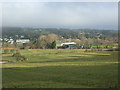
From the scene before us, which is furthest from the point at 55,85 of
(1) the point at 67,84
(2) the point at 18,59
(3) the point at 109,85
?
(2) the point at 18,59

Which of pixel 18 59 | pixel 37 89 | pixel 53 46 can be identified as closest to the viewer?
pixel 37 89

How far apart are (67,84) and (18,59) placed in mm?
28168

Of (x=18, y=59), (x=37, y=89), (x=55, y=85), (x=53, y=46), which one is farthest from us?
(x=53, y=46)

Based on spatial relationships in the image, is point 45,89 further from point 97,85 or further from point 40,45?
point 40,45

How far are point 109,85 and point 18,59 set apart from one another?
97.7ft

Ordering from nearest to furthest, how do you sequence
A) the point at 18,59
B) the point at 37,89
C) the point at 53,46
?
the point at 37,89 < the point at 18,59 < the point at 53,46

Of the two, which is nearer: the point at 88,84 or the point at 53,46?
the point at 88,84

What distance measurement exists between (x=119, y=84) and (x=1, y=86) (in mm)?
9267

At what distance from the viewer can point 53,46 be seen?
281 ft

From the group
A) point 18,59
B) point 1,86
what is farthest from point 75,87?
point 18,59

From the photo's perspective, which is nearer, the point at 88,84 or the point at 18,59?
the point at 88,84

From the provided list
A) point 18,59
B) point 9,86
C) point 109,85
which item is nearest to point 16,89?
A: point 9,86

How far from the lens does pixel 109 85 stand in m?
16.9

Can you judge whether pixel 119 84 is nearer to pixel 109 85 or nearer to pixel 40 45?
pixel 109 85
